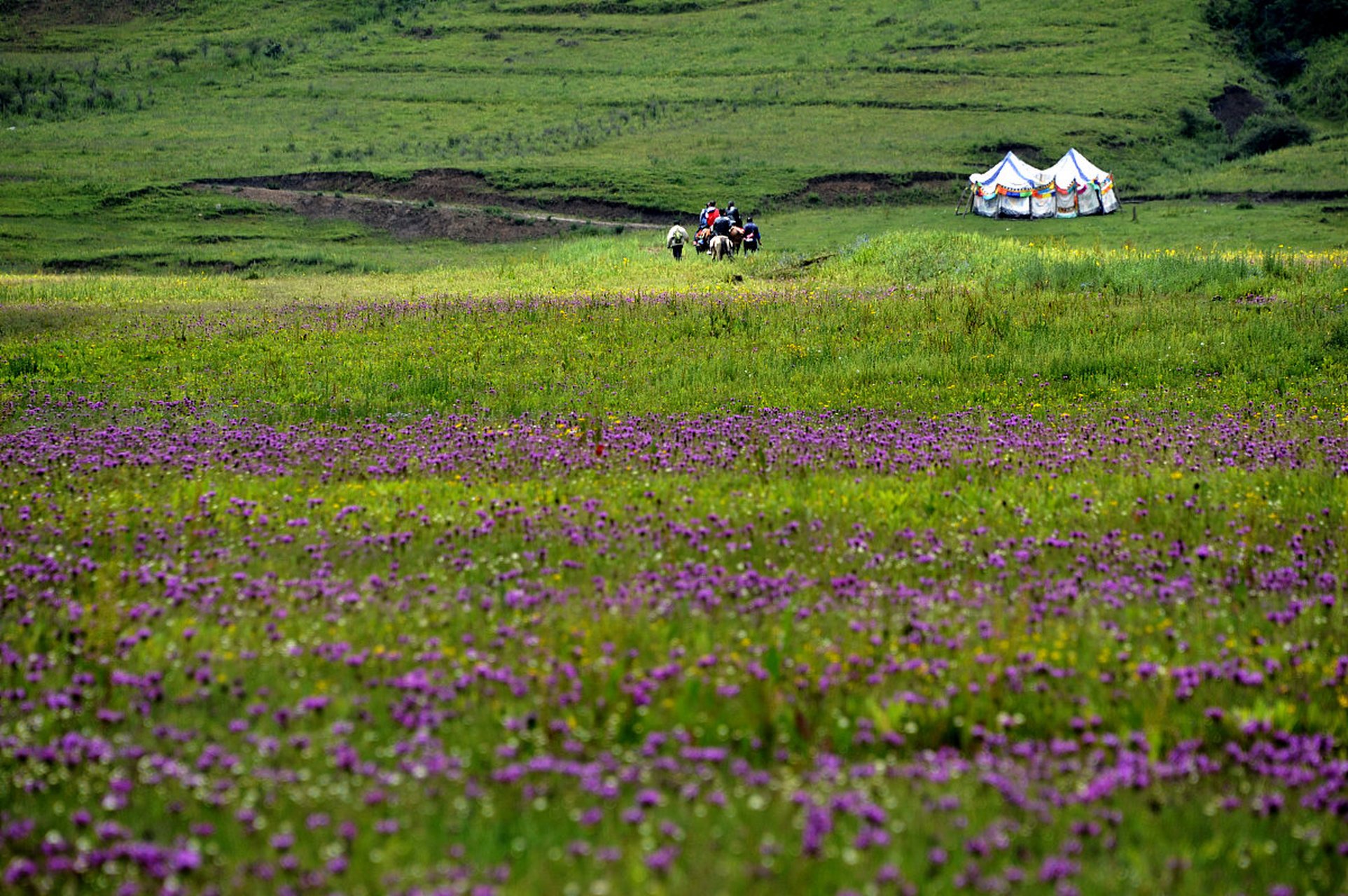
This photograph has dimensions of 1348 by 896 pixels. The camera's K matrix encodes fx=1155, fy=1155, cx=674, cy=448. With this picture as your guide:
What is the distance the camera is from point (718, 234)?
37781 millimetres

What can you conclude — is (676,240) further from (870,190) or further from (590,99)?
(590,99)

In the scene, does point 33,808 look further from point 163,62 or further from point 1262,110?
point 163,62

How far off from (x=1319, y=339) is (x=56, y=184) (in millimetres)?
57823

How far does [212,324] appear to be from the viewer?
19.9 m

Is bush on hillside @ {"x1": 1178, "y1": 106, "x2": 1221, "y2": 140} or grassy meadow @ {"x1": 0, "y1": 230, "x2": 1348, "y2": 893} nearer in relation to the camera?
grassy meadow @ {"x1": 0, "y1": 230, "x2": 1348, "y2": 893}

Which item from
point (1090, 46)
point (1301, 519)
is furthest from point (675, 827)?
point (1090, 46)

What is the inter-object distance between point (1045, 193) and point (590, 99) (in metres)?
42.3

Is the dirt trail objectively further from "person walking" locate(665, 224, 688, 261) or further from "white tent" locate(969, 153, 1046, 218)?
"person walking" locate(665, 224, 688, 261)

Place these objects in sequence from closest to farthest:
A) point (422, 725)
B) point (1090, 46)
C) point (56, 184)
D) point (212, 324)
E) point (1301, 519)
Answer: point (422, 725) → point (1301, 519) → point (212, 324) → point (56, 184) → point (1090, 46)

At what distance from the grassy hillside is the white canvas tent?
14.8ft

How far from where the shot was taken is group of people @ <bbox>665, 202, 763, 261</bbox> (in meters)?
37.6

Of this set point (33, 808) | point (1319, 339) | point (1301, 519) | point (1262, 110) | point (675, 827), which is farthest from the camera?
point (1262, 110)

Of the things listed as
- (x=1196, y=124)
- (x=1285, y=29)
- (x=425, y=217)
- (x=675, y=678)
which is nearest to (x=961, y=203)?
(x=425, y=217)

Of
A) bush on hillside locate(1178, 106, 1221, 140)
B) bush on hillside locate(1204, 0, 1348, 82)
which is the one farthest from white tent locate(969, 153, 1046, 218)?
bush on hillside locate(1204, 0, 1348, 82)
